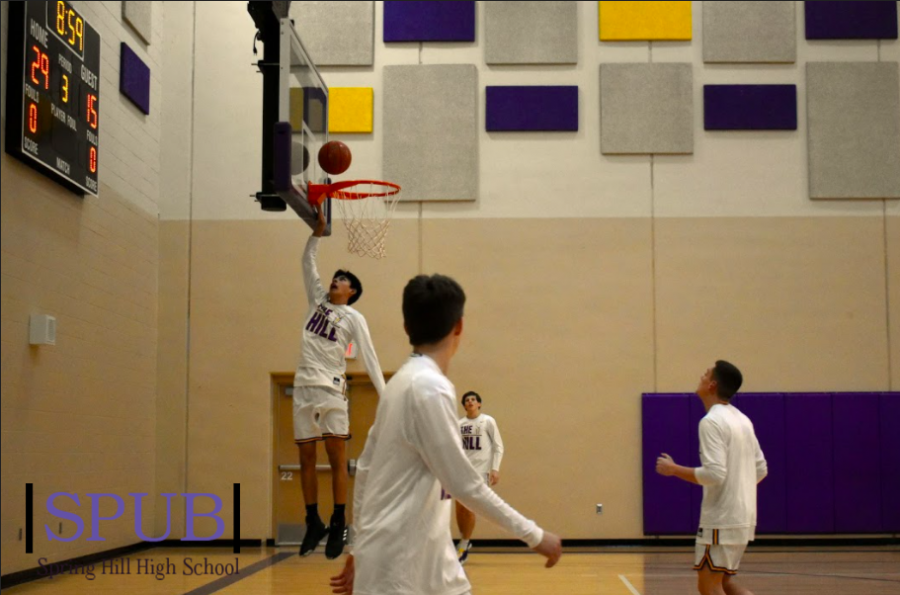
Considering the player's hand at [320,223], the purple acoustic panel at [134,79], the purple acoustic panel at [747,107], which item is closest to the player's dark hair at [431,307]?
the player's hand at [320,223]

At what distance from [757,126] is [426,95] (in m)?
4.05

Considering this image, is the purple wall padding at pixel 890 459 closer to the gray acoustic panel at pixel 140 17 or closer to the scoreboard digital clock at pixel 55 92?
the scoreboard digital clock at pixel 55 92

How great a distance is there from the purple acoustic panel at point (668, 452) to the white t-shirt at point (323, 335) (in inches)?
220

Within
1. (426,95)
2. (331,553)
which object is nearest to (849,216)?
(426,95)

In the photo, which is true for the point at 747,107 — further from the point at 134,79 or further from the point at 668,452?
the point at 134,79

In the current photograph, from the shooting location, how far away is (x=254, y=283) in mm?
12102

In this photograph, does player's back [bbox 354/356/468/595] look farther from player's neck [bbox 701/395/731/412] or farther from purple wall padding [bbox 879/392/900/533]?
purple wall padding [bbox 879/392/900/533]

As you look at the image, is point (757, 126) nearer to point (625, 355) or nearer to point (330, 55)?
point (625, 355)

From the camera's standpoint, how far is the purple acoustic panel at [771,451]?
1173cm

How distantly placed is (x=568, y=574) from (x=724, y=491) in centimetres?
415

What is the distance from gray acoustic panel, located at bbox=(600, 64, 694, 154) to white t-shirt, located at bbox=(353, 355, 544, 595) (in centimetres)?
968

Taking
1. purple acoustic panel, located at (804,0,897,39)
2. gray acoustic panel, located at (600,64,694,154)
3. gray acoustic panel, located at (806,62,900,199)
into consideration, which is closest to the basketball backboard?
gray acoustic panel, located at (600,64,694,154)

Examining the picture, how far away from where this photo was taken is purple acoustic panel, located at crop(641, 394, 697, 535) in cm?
1169

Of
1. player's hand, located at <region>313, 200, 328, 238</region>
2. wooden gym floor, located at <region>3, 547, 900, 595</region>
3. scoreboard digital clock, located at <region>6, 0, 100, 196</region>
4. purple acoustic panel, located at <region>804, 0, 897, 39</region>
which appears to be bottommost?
wooden gym floor, located at <region>3, 547, 900, 595</region>
